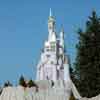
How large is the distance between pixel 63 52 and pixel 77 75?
53.6ft

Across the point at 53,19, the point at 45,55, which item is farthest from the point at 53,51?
the point at 53,19

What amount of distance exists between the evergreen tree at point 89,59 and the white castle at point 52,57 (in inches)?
499

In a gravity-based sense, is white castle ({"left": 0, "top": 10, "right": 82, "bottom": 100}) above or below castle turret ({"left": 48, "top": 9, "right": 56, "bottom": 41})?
below

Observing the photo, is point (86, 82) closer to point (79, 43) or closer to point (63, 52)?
point (79, 43)

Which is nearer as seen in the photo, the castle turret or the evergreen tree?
the evergreen tree

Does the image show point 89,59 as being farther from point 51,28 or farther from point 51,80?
point 51,28

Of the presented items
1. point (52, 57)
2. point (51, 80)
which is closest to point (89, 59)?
point (51, 80)

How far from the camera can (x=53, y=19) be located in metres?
59.0

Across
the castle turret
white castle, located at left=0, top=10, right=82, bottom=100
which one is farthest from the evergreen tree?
the castle turret

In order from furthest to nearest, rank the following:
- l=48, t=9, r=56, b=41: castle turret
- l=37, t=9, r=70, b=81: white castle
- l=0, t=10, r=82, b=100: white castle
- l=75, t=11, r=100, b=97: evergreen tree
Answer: l=48, t=9, r=56, b=41: castle turret → l=37, t=9, r=70, b=81: white castle → l=75, t=11, r=100, b=97: evergreen tree → l=0, t=10, r=82, b=100: white castle

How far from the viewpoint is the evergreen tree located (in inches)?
1401

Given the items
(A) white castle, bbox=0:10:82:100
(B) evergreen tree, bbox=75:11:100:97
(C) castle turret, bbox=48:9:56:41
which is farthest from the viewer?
(C) castle turret, bbox=48:9:56:41

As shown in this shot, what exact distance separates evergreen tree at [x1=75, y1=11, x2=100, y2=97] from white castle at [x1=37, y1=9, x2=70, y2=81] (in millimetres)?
12683

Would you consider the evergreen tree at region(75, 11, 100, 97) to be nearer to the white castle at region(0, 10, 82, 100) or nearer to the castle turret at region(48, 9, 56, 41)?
the white castle at region(0, 10, 82, 100)
